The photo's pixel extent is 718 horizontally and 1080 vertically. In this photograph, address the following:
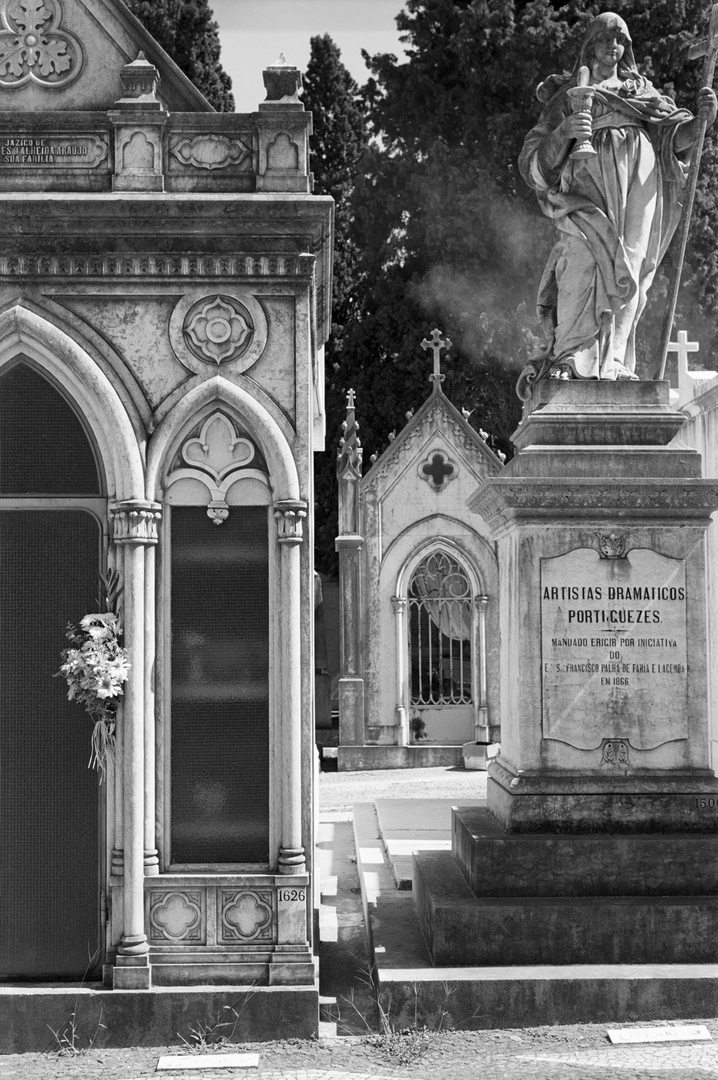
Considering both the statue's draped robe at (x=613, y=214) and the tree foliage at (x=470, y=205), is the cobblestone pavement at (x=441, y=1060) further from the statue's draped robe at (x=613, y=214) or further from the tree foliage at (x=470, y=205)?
the tree foliage at (x=470, y=205)


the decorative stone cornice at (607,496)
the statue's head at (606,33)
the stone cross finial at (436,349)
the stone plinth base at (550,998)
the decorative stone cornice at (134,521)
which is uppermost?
the stone cross finial at (436,349)

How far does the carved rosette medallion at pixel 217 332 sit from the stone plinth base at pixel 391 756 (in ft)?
42.8

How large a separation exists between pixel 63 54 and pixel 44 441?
2253mm

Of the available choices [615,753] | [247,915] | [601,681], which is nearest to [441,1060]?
[247,915]

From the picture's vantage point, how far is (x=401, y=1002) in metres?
6.56

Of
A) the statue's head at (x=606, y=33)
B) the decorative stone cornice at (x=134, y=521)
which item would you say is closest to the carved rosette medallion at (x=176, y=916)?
the decorative stone cornice at (x=134, y=521)

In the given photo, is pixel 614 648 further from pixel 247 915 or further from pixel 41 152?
pixel 41 152

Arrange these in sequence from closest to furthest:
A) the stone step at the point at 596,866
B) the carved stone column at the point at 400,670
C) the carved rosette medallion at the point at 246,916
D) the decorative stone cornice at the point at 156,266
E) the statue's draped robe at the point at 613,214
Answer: the carved rosette medallion at the point at 246,916
the stone step at the point at 596,866
the decorative stone cornice at the point at 156,266
the statue's draped robe at the point at 613,214
the carved stone column at the point at 400,670

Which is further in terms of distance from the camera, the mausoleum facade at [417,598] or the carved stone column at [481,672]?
the mausoleum facade at [417,598]

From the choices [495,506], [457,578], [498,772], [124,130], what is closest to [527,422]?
[495,506]

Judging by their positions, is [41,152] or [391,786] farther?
[391,786]

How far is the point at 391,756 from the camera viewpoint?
765 inches

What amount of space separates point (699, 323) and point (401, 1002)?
21.3 metres

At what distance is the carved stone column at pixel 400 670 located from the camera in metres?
19.6
